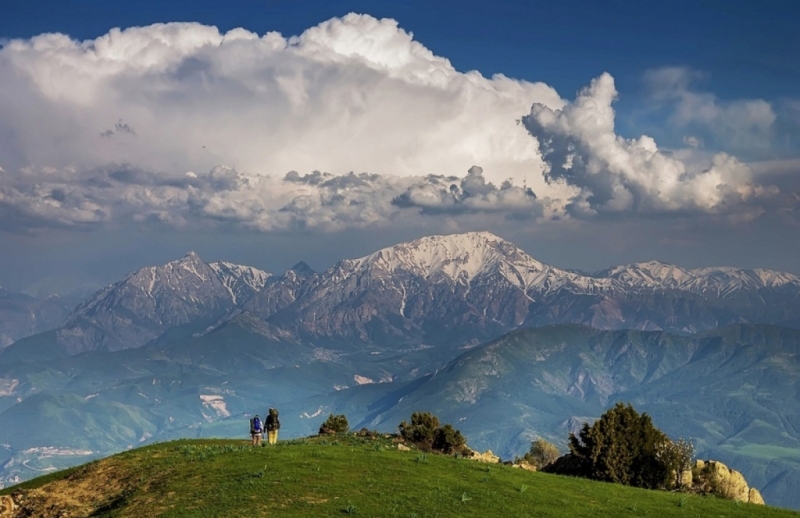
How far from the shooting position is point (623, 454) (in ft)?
242

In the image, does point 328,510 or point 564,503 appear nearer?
point 328,510

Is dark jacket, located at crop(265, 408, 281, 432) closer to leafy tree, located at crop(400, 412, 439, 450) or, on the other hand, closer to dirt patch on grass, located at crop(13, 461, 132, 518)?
leafy tree, located at crop(400, 412, 439, 450)

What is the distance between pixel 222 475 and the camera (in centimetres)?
5222

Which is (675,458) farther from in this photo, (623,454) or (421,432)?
(421,432)

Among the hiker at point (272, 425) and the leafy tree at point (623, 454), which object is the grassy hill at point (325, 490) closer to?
the hiker at point (272, 425)

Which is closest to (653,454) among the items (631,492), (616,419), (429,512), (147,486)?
(616,419)

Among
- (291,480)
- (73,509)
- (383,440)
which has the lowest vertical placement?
(73,509)

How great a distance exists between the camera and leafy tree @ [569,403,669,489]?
72.8m

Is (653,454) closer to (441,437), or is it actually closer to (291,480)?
(441,437)

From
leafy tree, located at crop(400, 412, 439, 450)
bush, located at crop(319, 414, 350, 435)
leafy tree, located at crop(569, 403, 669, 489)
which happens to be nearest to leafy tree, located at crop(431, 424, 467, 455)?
leafy tree, located at crop(400, 412, 439, 450)

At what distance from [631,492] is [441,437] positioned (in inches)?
1214

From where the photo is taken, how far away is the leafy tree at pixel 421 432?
84125 mm

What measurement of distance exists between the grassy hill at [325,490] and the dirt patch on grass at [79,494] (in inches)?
3.5

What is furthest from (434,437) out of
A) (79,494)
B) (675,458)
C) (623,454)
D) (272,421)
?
(79,494)
